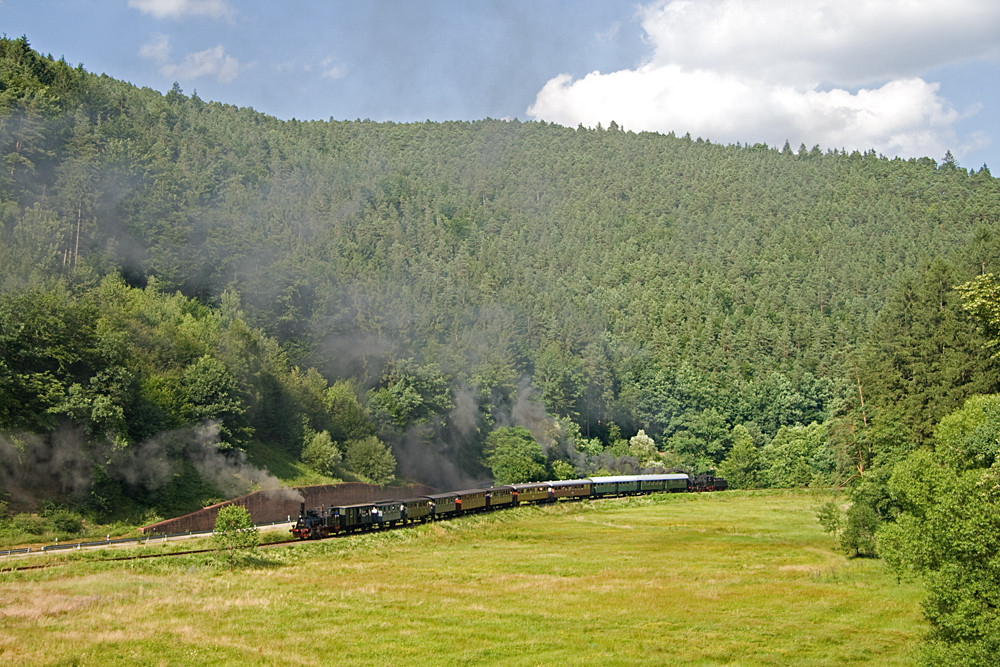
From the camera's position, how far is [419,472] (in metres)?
112

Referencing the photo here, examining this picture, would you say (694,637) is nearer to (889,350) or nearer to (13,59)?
(889,350)

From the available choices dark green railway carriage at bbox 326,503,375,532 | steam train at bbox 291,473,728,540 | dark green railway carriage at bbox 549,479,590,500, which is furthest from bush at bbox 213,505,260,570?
dark green railway carriage at bbox 549,479,590,500

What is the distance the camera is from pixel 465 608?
39.6 meters

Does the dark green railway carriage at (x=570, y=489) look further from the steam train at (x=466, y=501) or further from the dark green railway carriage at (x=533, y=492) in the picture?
the dark green railway carriage at (x=533, y=492)

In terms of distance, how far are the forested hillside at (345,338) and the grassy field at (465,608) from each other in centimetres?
2006

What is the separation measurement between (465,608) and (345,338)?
88.6 metres

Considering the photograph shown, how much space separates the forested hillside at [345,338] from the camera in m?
72.3

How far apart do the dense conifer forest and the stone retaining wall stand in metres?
3.75

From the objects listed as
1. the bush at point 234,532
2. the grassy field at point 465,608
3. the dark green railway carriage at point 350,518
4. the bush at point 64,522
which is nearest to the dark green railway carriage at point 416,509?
the dark green railway carriage at point 350,518

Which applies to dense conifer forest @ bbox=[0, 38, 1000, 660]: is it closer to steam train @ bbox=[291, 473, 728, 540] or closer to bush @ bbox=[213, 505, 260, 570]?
steam train @ bbox=[291, 473, 728, 540]

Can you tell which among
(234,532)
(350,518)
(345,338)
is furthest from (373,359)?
(234,532)

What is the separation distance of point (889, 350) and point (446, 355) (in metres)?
66.3

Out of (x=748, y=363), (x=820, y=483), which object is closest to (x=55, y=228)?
(x=820, y=483)

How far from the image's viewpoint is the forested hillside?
7231 cm
